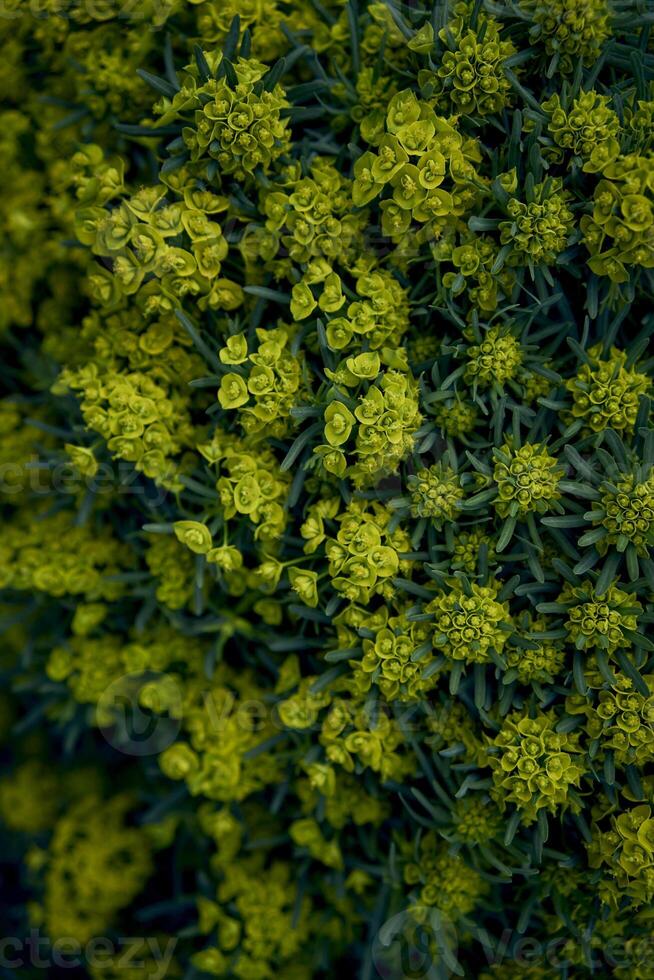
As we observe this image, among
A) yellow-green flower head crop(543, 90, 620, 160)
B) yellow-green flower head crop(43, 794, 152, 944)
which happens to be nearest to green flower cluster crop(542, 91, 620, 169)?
yellow-green flower head crop(543, 90, 620, 160)

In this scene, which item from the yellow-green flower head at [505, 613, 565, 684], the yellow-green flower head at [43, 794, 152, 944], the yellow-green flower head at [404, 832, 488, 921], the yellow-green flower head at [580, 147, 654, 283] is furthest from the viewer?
the yellow-green flower head at [43, 794, 152, 944]

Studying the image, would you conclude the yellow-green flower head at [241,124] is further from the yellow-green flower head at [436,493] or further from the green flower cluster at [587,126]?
the yellow-green flower head at [436,493]

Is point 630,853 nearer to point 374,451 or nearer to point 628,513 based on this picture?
point 628,513

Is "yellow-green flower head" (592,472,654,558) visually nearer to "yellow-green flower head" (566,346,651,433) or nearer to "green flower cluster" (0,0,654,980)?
"green flower cluster" (0,0,654,980)

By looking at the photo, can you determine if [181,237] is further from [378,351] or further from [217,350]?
[378,351]

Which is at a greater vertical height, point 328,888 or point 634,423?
point 634,423

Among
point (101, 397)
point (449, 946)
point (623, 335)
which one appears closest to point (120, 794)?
→ point (449, 946)

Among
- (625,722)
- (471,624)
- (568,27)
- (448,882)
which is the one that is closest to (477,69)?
(568,27)
